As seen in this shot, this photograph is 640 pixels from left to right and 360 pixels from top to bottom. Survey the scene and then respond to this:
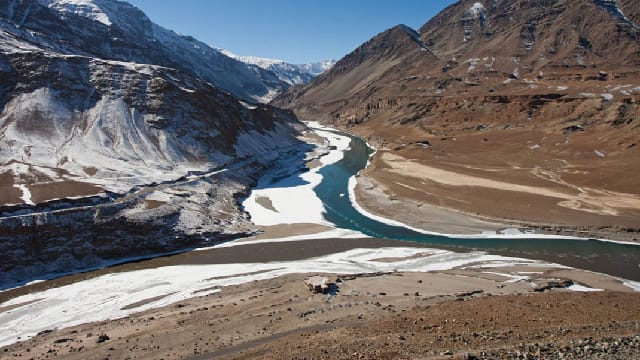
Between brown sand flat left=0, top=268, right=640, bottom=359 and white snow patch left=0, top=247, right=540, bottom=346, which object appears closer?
brown sand flat left=0, top=268, right=640, bottom=359

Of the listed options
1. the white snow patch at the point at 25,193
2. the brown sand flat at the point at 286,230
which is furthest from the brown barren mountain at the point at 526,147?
the white snow patch at the point at 25,193

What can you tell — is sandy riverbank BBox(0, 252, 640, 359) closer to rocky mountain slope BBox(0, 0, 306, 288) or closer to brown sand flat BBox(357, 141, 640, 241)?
brown sand flat BBox(357, 141, 640, 241)

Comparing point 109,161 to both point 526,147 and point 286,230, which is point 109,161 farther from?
point 526,147

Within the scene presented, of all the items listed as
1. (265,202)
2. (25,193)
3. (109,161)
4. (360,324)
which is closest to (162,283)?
(360,324)

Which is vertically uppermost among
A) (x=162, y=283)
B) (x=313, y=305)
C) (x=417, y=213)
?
(x=417, y=213)

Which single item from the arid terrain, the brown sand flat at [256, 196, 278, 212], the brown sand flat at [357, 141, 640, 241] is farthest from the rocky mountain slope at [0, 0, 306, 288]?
the brown sand flat at [357, 141, 640, 241]

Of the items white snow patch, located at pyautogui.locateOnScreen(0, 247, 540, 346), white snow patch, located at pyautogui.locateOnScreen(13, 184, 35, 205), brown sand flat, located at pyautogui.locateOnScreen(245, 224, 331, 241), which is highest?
white snow patch, located at pyautogui.locateOnScreen(13, 184, 35, 205)

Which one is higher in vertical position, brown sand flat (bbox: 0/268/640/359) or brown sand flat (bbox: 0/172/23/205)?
brown sand flat (bbox: 0/172/23/205)
